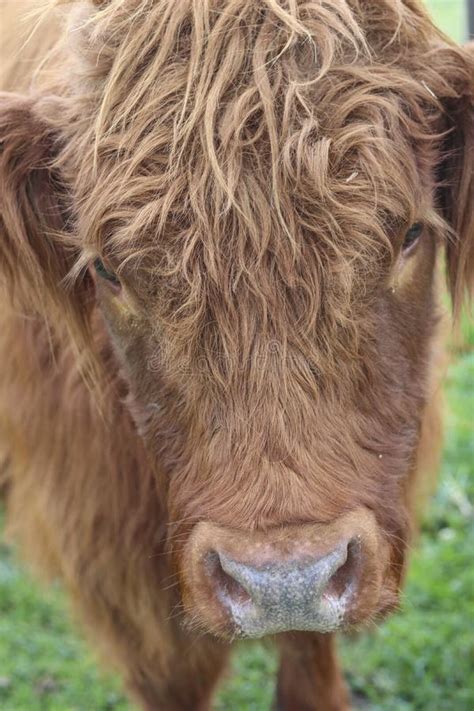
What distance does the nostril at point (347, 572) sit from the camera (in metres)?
1.98

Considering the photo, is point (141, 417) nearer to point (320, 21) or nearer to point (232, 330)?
point (232, 330)

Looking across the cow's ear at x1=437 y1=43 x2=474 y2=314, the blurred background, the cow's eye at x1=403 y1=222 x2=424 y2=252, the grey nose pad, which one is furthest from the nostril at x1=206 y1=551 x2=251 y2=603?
the blurred background

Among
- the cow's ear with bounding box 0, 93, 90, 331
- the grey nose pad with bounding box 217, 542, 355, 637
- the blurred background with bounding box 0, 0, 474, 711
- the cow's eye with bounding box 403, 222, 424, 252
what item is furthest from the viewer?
the blurred background with bounding box 0, 0, 474, 711

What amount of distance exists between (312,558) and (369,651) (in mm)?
A: 1973

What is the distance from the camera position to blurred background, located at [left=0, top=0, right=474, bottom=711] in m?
3.58

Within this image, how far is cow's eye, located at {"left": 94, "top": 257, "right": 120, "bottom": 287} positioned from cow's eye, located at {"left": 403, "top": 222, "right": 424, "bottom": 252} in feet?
1.91

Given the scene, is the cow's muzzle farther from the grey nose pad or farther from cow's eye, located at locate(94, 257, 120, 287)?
cow's eye, located at locate(94, 257, 120, 287)

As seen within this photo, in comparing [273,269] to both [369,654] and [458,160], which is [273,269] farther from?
[369,654]

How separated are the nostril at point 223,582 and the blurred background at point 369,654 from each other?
4.87 ft

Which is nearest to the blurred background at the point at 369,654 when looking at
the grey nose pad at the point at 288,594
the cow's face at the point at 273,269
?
the cow's face at the point at 273,269

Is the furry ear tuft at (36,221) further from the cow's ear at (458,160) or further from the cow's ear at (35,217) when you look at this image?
the cow's ear at (458,160)

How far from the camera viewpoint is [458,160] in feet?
7.70

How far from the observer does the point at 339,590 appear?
6.50ft

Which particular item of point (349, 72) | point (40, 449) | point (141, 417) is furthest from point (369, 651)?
point (349, 72)
